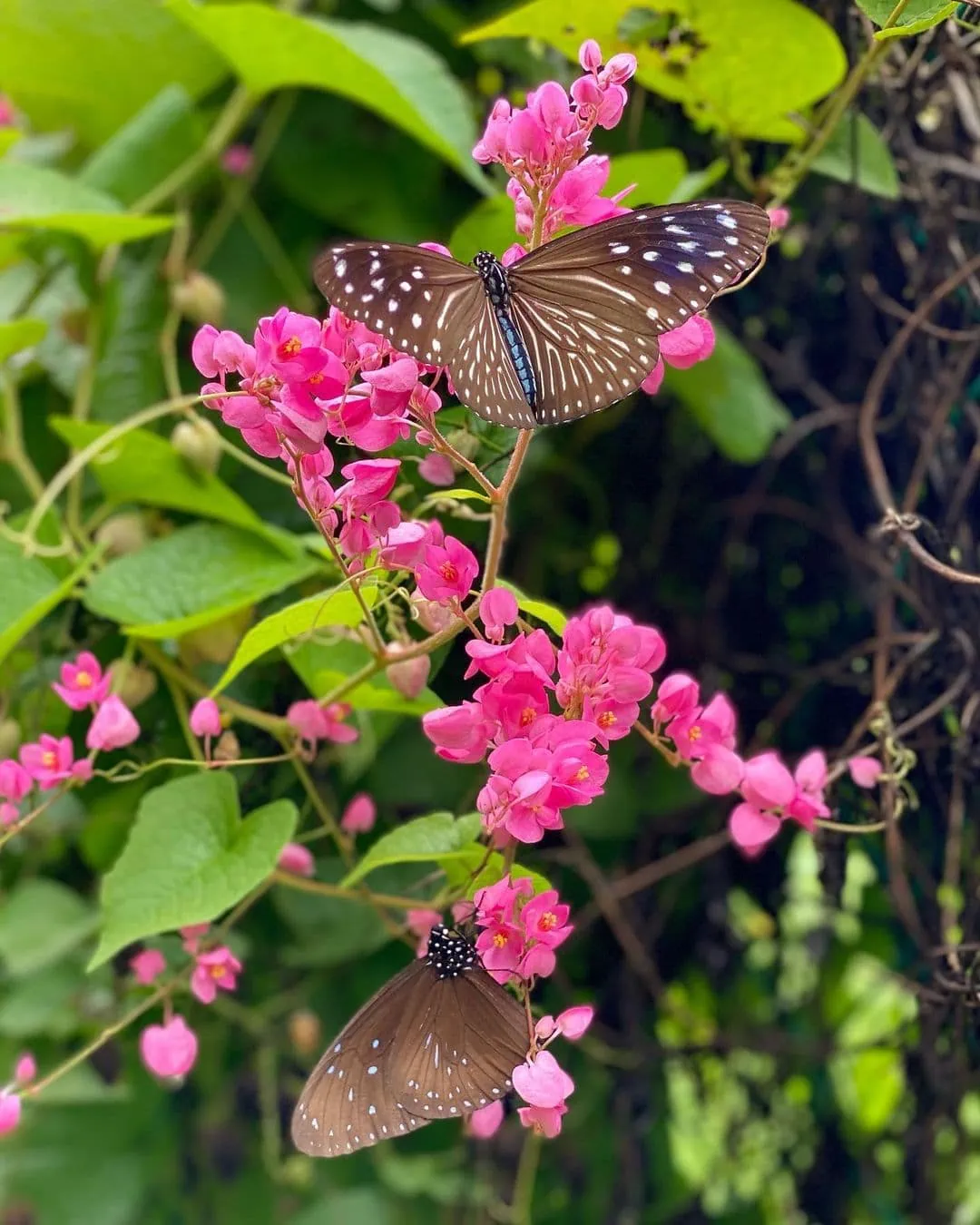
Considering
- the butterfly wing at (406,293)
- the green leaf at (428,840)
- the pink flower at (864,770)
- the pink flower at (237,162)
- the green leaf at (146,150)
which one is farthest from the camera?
the pink flower at (237,162)

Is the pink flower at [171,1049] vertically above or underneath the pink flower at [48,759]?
underneath

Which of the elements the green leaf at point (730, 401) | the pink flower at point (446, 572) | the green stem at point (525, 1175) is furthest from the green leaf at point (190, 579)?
the green stem at point (525, 1175)

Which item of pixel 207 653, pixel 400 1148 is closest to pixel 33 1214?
pixel 400 1148

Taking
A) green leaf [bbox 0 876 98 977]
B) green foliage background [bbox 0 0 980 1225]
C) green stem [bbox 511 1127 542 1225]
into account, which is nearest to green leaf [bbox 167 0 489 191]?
green foliage background [bbox 0 0 980 1225]

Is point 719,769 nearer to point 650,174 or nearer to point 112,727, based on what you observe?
point 112,727

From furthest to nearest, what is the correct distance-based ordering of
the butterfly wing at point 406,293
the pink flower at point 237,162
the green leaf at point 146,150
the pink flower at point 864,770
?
the pink flower at point 237,162 < the green leaf at point 146,150 < the pink flower at point 864,770 < the butterfly wing at point 406,293

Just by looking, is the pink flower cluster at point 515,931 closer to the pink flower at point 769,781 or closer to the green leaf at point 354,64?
the pink flower at point 769,781
